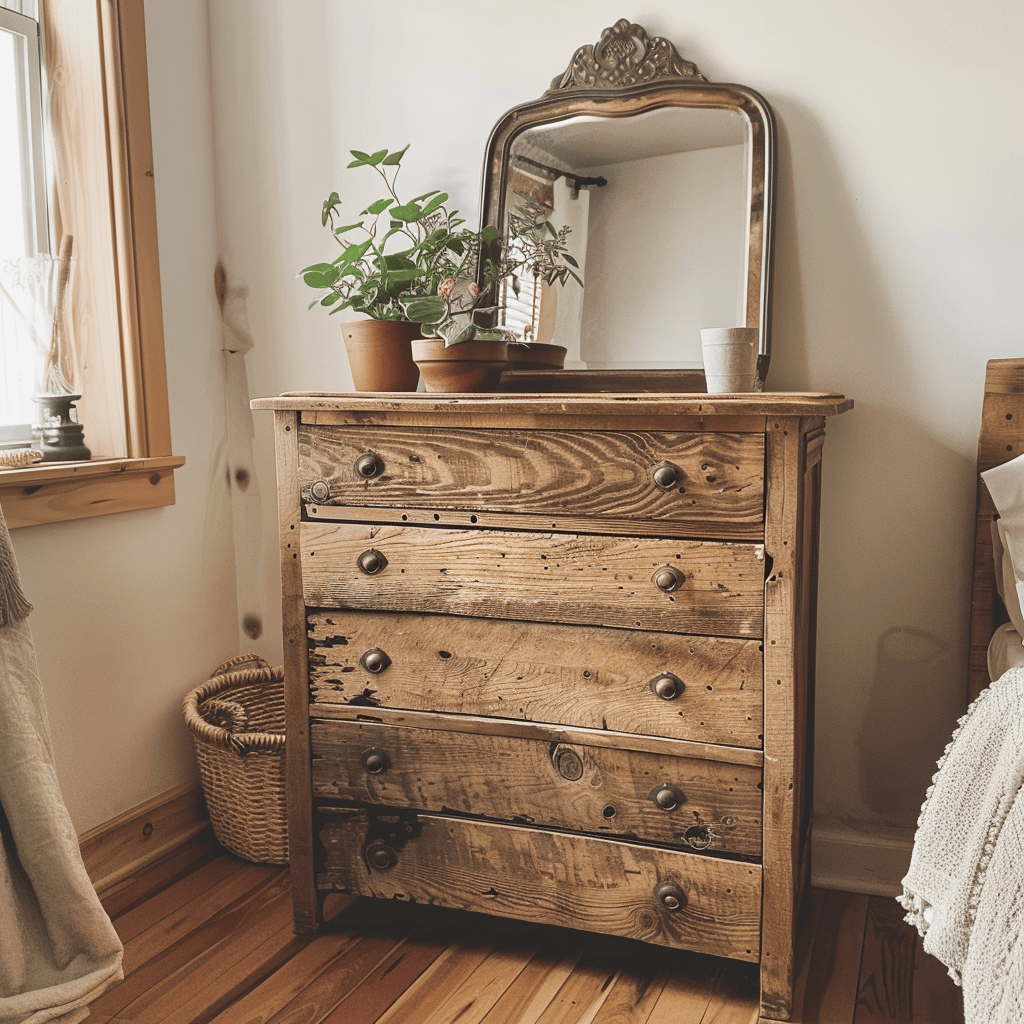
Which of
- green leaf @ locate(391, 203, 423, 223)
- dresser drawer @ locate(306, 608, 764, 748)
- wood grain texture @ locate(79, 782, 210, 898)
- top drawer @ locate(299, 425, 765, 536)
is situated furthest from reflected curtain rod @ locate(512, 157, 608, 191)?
wood grain texture @ locate(79, 782, 210, 898)

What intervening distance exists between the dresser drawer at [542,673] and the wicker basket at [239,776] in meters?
0.34

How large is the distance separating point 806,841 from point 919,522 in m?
0.62

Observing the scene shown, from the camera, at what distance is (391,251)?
2.08 metres

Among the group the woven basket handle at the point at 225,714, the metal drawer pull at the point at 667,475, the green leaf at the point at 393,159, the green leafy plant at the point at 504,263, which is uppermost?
the green leaf at the point at 393,159

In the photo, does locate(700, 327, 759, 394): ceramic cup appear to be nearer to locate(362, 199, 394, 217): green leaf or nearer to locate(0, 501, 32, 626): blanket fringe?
locate(362, 199, 394, 217): green leaf

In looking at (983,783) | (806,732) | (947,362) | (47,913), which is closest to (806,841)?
(806,732)

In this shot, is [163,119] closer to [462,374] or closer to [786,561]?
[462,374]

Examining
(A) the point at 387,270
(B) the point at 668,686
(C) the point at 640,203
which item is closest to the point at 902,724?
(B) the point at 668,686

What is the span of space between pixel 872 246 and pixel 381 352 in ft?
3.03

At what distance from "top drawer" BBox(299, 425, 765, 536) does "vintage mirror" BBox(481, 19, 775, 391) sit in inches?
16.2

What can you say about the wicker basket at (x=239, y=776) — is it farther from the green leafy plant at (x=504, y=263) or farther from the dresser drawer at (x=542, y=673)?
the green leafy plant at (x=504, y=263)

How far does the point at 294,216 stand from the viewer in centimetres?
216

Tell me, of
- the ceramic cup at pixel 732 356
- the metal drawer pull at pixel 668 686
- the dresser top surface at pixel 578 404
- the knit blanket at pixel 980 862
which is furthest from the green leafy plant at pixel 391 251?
the knit blanket at pixel 980 862

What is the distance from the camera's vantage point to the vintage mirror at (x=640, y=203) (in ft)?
5.87
